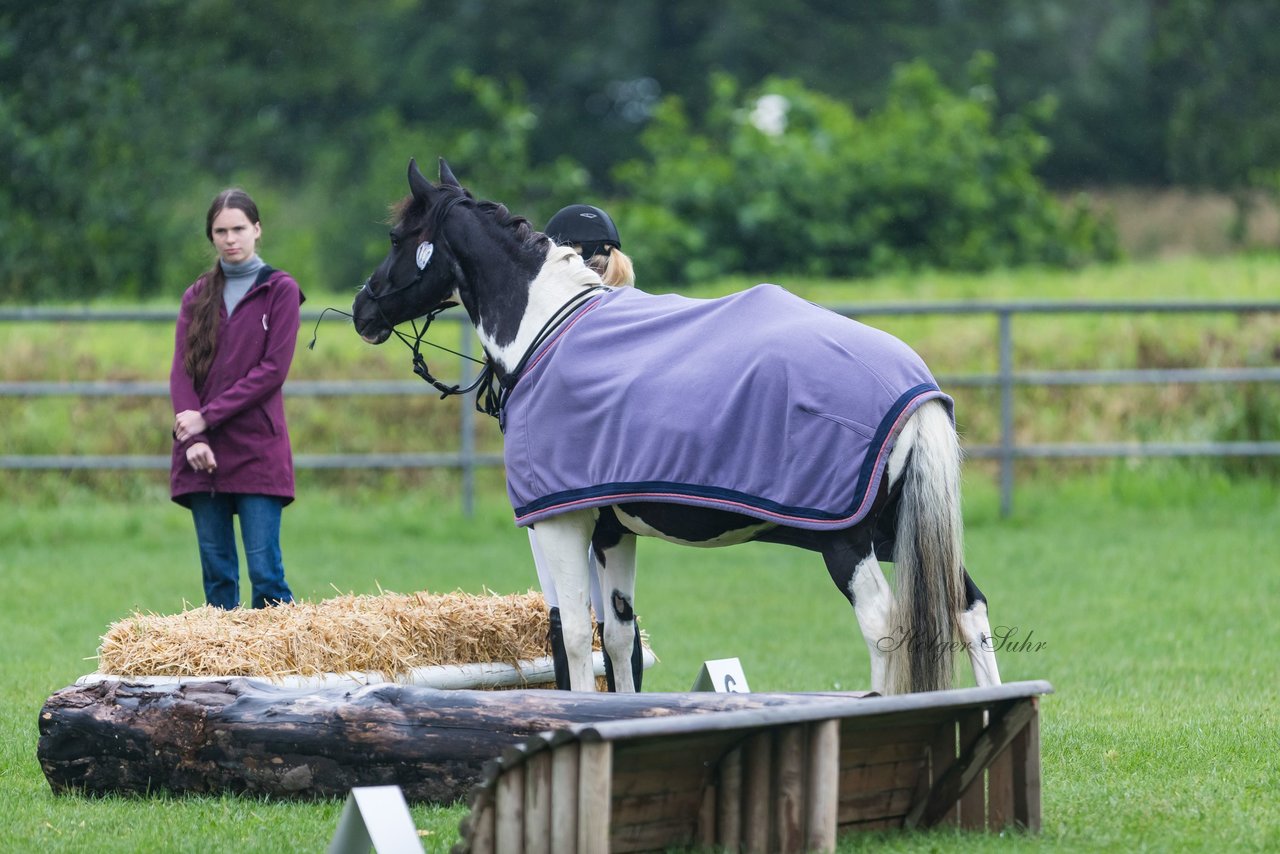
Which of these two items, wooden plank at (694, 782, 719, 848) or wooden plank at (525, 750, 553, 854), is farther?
wooden plank at (694, 782, 719, 848)

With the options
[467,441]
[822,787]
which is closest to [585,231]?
[822,787]

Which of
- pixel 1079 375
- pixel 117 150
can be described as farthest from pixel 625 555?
pixel 117 150

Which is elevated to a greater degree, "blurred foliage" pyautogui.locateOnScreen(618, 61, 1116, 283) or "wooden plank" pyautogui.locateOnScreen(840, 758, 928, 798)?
"blurred foliage" pyautogui.locateOnScreen(618, 61, 1116, 283)

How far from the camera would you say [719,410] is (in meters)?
4.98

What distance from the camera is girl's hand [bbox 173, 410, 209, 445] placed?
654 cm

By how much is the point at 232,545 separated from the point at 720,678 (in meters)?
2.18

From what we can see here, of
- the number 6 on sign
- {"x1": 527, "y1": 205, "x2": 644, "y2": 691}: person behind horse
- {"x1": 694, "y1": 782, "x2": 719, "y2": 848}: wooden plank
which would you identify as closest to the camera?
{"x1": 694, "y1": 782, "x2": 719, "y2": 848}: wooden plank

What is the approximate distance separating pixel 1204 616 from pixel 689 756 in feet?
17.9

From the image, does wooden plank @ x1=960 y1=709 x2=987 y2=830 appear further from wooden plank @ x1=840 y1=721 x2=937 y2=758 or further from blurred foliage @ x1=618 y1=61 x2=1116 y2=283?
blurred foliage @ x1=618 y1=61 x2=1116 y2=283

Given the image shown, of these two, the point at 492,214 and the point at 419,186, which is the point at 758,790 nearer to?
the point at 492,214

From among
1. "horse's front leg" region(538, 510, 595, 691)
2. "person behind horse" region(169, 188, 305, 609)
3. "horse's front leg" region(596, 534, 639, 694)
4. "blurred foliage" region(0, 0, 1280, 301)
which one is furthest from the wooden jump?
"blurred foliage" region(0, 0, 1280, 301)

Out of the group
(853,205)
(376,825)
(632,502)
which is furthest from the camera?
(853,205)

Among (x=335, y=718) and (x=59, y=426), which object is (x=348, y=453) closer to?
(x=59, y=426)

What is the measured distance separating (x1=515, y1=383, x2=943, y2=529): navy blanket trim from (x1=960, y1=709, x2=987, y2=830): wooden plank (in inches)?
25.2
